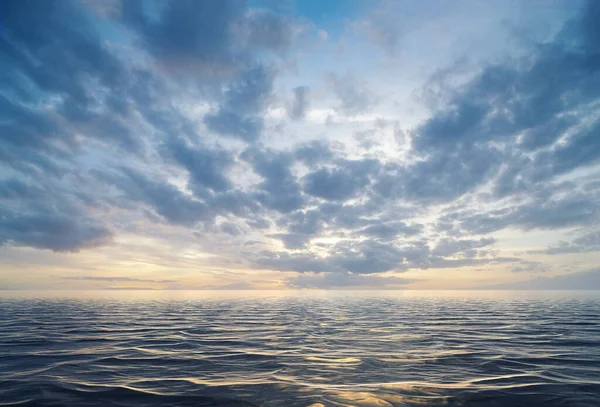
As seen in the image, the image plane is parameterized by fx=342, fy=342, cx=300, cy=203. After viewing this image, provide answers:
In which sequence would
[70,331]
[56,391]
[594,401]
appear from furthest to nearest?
[70,331] < [56,391] < [594,401]

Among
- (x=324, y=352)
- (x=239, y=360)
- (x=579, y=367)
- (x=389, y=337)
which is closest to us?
(x=579, y=367)

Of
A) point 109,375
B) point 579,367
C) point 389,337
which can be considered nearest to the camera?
point 109,375

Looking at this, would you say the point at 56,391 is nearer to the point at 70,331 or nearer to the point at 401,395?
the point at 401,395

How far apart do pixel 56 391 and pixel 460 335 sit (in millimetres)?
22157

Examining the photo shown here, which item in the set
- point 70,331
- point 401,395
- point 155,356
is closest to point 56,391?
point 155,356

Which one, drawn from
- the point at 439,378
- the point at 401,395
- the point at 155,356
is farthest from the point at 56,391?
the point at 439,378

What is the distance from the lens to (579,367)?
44.2ft

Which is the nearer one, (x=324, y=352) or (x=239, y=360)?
(x=239, y=360)

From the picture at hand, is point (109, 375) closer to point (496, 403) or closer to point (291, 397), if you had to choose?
point (291, 397)

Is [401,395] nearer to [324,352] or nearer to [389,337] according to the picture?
[324,352]

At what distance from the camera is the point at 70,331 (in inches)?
989

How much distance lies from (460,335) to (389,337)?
501cm

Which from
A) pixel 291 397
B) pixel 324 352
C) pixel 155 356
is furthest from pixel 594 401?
pixel 155 356

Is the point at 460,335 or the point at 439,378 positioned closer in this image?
the point at 439,378
